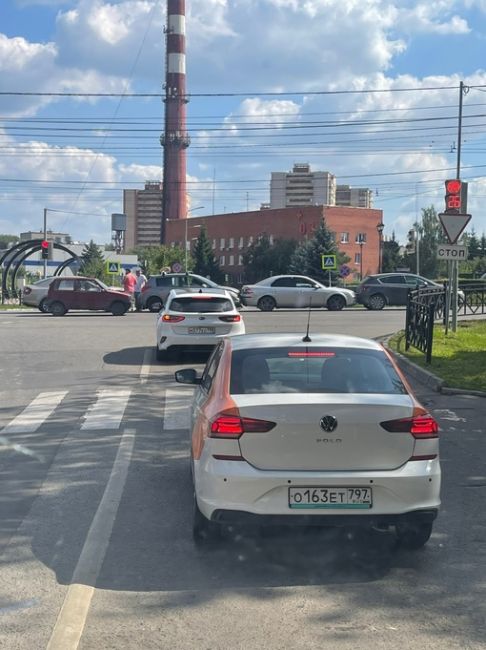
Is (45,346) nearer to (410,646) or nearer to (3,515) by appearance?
(3,515)

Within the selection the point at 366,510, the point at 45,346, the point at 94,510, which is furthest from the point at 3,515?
the point at 45,346

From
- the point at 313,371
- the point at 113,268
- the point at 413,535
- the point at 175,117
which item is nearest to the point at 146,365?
the point at 313,371

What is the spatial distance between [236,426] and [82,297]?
2829cm

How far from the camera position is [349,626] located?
4277mm

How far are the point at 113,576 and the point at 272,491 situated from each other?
112 cm

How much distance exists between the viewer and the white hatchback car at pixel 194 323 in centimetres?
1617

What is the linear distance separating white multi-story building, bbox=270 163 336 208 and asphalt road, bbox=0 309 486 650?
187247 millimetres

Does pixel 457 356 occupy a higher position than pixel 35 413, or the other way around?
pixel 457 356

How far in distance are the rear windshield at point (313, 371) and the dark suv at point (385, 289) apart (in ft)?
102

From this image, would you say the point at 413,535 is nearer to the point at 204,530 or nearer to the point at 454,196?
the point at 204,530

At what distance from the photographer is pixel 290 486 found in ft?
16.3

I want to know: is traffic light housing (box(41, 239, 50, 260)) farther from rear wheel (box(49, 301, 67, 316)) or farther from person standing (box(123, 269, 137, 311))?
rear wheel (box(49, 301, 67, 316))

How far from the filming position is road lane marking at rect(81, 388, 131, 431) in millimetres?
10177

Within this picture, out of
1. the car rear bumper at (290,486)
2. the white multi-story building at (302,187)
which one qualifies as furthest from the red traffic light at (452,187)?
the white multi-story building at (302,187)
